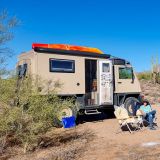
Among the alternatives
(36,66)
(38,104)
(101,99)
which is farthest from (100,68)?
(38,104)

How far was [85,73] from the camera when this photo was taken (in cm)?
1326

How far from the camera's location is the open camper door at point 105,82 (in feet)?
44.1

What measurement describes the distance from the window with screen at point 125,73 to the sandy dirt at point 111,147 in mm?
3591

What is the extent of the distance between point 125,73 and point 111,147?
246 inches

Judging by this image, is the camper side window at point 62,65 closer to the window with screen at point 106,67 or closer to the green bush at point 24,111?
the window with screen at point 106,67

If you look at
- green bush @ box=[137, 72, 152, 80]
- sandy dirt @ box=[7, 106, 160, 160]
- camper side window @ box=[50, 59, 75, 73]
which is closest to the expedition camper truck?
camper side window @ box=[50, 59, 75, 73]

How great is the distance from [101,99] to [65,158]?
6020 millimetres

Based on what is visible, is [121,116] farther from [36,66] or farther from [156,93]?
[156,93]

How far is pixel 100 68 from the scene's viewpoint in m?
13.4

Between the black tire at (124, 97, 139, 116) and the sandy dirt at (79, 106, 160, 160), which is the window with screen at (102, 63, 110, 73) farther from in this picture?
the sandy dirt at (79, 106, 160, 160)

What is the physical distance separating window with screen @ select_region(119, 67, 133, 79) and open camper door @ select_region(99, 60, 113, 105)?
0.75 m

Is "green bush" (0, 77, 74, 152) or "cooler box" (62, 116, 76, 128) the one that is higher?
"green bush" (0, 77, 74, 152)

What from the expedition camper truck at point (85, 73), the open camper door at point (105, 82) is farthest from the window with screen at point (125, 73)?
the open camper door at point (105, 82)

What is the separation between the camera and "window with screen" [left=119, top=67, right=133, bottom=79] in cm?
1417
